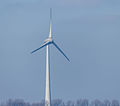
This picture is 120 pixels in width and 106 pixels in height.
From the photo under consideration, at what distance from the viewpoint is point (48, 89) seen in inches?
4803

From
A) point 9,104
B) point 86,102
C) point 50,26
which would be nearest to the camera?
point 50,26

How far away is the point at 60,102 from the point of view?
545 feet

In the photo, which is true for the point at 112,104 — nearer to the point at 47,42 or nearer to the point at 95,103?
the point at 95,103

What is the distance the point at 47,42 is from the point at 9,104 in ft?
130

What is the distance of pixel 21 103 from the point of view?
161000 mm

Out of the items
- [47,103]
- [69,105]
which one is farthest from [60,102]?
[47,103]

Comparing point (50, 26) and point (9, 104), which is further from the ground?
point (50, 26)

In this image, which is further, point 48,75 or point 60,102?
point 60,102

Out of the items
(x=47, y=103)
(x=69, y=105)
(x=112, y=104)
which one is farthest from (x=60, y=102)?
(x=47, y=103)

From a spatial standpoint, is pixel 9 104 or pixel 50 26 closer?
pixel 50 26

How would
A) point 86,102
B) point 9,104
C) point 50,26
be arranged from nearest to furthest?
point 50,26
point 9,104
point 86,102

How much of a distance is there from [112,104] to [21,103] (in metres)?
22.3

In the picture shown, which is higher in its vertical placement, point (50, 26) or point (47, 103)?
point (50, 26)

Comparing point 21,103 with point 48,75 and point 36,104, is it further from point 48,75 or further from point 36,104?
point 48,75
